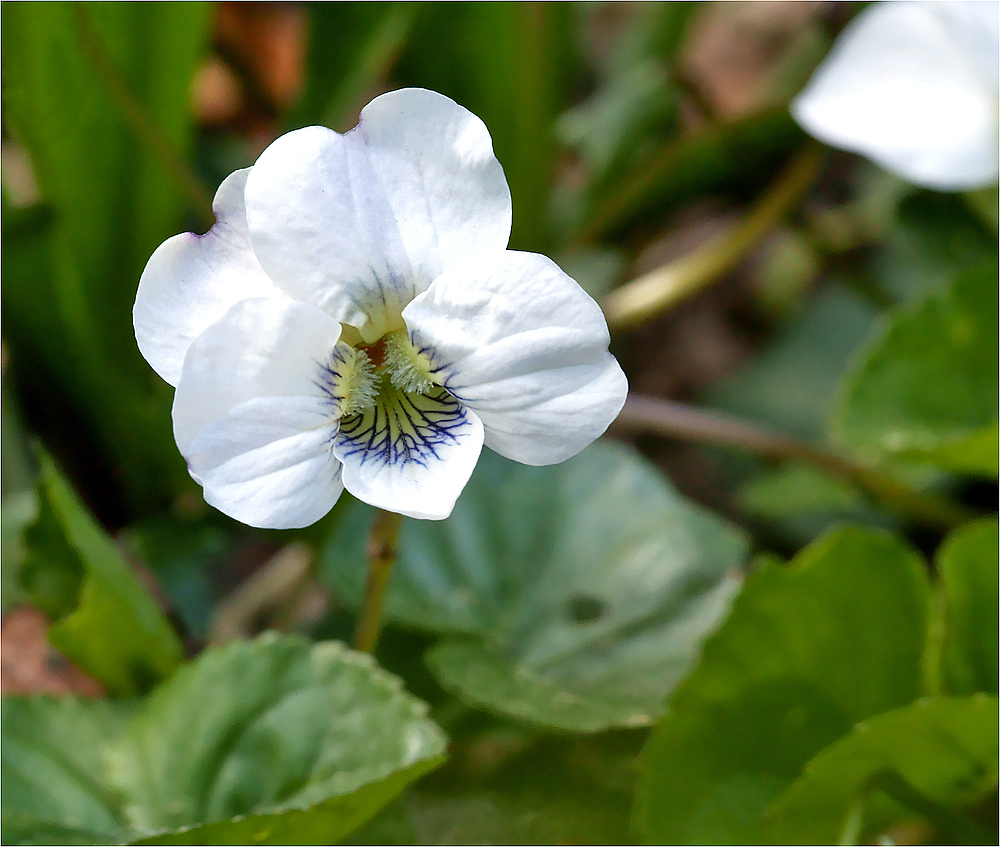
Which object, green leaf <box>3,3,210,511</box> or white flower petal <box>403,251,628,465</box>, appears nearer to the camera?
white flower petal <box>403,251,628,465</box>

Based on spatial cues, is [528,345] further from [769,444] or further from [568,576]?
[769,444]

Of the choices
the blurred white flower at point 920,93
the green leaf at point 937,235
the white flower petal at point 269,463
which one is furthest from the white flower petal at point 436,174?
the green leaf at point 937,235

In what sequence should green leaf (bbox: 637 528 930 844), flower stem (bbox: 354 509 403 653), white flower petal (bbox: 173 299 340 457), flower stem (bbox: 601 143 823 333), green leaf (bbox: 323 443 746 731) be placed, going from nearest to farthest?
1. white flower petal (bbox: 173 299 340 457)
2. flower stem (bbox: 354 509 403 653)
3. green leaf (bbox: 637 528 930 844)
4. green leaf (bbox: 323 443 746 731)
5. flower stem (bbox: 601 143 823 333)

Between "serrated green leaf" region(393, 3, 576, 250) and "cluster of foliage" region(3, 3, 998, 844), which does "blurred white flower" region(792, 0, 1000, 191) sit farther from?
"serrated green leaf" region(393, 3, 576, 250)

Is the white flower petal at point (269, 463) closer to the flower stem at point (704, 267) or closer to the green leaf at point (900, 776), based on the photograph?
the green leaf at point (900, 776)

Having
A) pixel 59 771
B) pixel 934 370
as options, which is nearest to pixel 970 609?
pixel 934 370

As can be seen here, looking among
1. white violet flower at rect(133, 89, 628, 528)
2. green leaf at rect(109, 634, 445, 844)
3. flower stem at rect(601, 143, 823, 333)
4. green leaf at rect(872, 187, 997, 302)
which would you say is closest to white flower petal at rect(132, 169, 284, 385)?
white violet flower at rect(133, 89, 628, 528)
